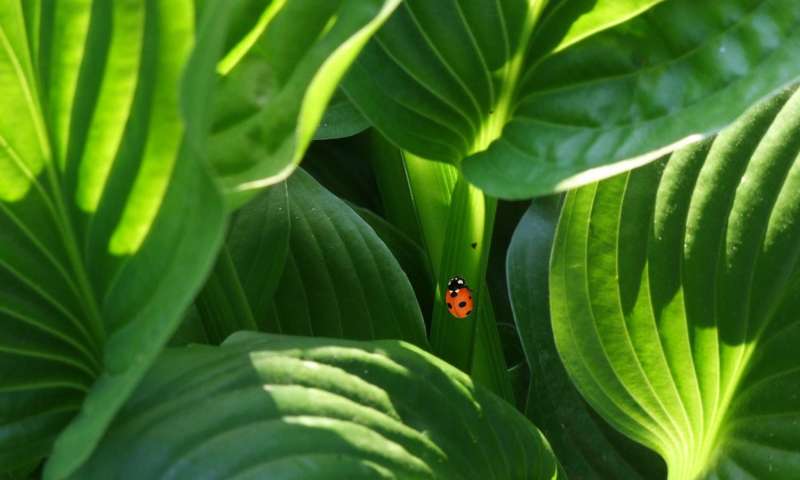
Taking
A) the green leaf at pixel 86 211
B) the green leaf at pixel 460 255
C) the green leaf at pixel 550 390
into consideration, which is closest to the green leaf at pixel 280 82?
the green leaf at pixel 86 211

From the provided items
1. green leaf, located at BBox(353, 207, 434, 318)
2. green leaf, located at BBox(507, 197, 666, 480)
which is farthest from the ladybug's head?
green leaf, located at BBox(353, 207, 434, 318)

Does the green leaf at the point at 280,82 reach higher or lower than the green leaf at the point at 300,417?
higher

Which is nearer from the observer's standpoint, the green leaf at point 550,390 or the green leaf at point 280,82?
the green leaf at point 280,82

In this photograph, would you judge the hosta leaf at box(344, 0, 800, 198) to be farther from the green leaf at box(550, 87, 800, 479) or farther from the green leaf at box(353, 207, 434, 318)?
the green leaf at box(353, 207, 434, 318)

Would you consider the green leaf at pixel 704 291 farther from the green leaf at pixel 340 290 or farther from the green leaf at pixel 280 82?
the green leaf at pixel 280 82

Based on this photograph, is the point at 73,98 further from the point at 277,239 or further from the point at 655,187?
the point at 655,187

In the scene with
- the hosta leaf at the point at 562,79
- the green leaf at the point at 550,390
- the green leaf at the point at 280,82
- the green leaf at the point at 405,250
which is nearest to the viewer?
the green leaf at the point at 280,82

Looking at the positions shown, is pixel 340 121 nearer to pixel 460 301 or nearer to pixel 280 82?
pixel 460 301
